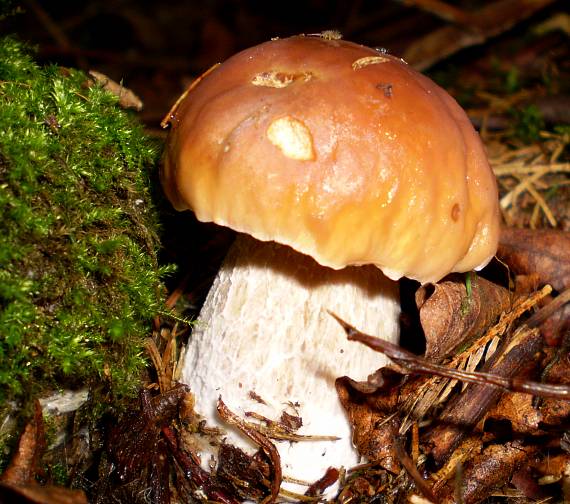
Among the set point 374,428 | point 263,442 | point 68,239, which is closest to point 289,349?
point 263,442

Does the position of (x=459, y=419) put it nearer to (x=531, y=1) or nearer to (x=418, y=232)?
(x=418, y=232)

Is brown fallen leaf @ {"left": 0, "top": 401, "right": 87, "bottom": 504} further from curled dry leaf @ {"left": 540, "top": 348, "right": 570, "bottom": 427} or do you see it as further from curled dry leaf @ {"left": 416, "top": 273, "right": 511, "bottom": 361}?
curled dry leaf @ {"left": 540, "top": 348, "right": 570, "bottom": 427}

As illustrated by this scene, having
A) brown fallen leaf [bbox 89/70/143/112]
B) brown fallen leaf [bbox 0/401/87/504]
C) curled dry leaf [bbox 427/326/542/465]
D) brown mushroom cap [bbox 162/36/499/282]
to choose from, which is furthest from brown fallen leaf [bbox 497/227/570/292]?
brown fallen leaf [bbox 0/401/87/504]

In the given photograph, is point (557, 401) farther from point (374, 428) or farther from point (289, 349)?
point (289, 349)

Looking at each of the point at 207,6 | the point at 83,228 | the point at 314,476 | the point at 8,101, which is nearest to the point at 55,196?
the point at 83,228

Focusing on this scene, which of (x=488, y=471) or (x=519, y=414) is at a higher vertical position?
(x=519, y=414)

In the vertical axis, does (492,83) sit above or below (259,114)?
below
